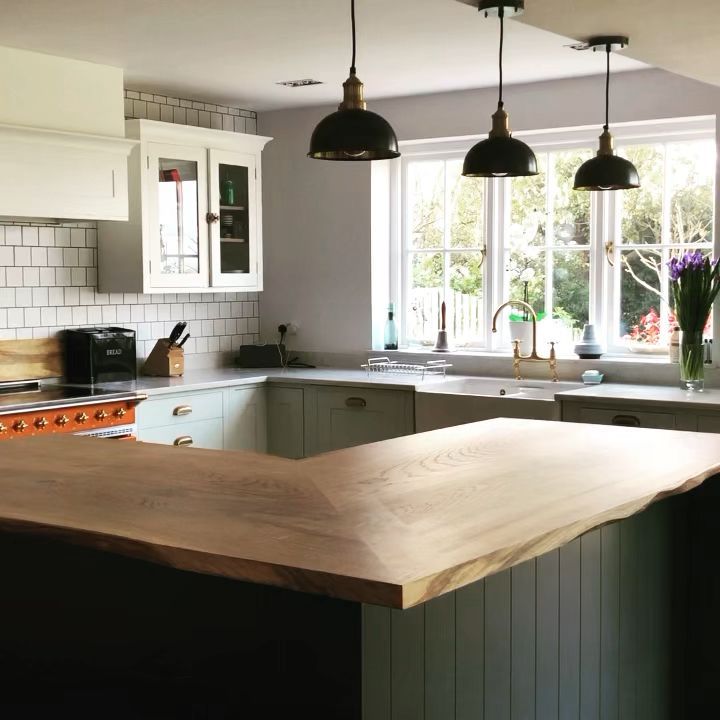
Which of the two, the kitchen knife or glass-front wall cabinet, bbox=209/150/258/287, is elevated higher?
glass-front wall cabinet, bbox=209/150/258/287

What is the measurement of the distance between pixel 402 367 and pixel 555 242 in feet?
3.72

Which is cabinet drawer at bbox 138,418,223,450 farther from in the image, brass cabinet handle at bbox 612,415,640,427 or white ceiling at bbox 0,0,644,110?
brass cabinet handle at bbox 612,415,640,427

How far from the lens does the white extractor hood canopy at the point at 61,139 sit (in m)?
5.00

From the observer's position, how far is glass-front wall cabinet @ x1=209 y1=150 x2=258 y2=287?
621 centimetres

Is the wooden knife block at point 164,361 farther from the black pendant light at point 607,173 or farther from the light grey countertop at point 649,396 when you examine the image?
the black pendant light at point 607,173

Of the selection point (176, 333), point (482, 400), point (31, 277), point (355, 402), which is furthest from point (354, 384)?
point (31, 277)

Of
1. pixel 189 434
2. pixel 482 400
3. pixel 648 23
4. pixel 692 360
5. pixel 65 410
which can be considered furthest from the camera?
pixel 189 434

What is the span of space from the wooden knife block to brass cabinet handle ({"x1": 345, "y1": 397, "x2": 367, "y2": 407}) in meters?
0.98

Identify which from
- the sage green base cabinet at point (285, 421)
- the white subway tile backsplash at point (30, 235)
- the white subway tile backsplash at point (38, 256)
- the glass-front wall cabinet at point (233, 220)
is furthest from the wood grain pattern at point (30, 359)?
the sage green base cabinet at point (285, 421)

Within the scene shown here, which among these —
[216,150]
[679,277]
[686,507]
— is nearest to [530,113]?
[679,277]

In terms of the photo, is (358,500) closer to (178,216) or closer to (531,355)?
(531,355)

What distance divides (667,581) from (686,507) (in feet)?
0.88

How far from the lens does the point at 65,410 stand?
4.91 m

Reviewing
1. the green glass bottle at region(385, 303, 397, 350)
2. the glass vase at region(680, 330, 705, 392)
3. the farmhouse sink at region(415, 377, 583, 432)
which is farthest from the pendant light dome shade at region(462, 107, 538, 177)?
the green glass bottle at region(385, 303, 397, 350)
